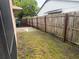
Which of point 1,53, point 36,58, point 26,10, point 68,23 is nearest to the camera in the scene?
point 1,53

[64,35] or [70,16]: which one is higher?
[70,16]

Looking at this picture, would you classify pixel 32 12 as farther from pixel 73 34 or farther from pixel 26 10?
pixel 73 34

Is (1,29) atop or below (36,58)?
atop

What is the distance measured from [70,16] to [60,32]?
181 cm

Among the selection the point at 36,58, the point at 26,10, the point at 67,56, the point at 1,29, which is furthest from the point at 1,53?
the point at 26,10

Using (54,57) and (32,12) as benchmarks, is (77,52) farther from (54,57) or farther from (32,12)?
(32,12)

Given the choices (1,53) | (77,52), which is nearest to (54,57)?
(77,52)

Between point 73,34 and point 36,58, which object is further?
point 73,34

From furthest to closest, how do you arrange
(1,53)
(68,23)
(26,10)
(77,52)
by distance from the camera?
(26,10) → (68,23) → (77,52) → (1,53)

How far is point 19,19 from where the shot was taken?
3066cm

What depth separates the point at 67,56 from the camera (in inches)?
212

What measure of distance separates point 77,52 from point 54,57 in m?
1.28

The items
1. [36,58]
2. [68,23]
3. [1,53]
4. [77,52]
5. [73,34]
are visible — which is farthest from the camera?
[68,23]

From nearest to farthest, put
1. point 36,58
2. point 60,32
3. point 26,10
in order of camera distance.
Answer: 1. point 36,58
2. point 60,32
3. point 26,10
